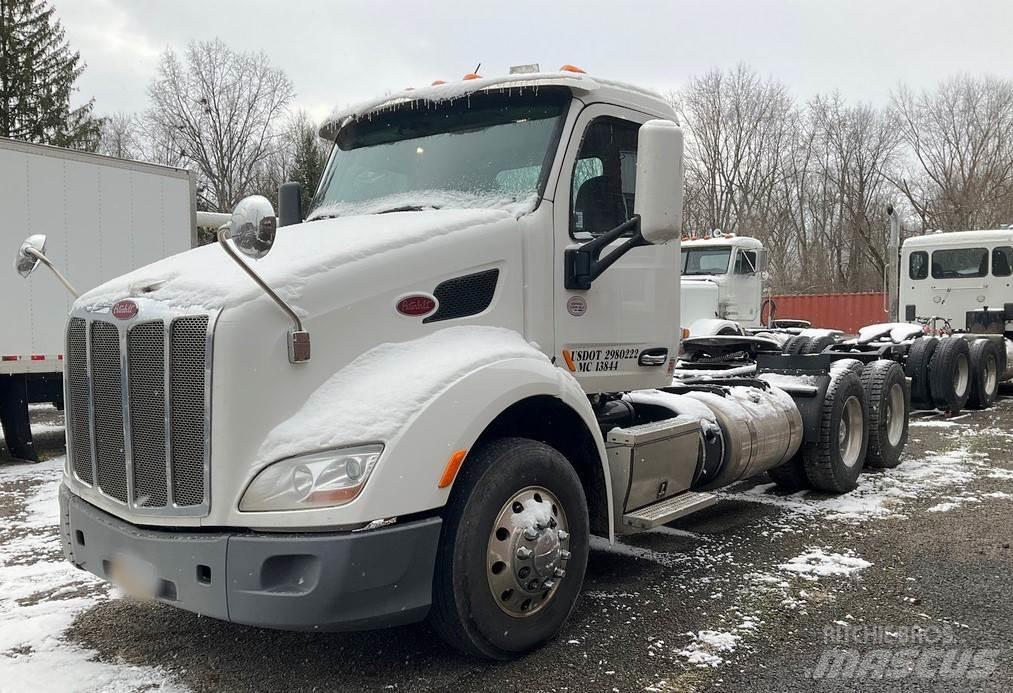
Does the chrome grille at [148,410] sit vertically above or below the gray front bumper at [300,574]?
above

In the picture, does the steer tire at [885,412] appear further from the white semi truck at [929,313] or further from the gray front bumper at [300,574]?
the gray front bumper at [300,574]

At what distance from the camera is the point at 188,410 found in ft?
10.6

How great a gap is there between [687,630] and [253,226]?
9.01ft

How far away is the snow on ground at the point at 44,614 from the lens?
11.7ft

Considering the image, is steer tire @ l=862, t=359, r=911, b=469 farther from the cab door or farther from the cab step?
the cab door

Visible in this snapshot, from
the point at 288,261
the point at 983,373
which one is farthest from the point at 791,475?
the point at 983,373

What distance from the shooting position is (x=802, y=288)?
44.5m

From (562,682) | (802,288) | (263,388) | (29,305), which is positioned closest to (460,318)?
(263,388)

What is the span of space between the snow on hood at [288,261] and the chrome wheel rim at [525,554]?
1.25 metres

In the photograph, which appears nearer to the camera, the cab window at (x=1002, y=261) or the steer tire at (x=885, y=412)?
the steer tire at (x=885, y=412)

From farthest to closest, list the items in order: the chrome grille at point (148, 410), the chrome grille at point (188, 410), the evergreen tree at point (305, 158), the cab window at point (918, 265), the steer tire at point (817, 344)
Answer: the evergreen tree at point (305, 158), the cab window at point (918, 265), the steer tire at point (817, 344), the chrome grille at point (148, 410), the chrome grille at point (188, 410)

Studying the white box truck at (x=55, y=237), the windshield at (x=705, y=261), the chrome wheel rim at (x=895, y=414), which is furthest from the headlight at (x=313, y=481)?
the windshield at (x=705, y=261)

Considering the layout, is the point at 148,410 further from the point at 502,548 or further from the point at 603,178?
the point at 603,178

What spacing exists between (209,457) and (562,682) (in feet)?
5.57
